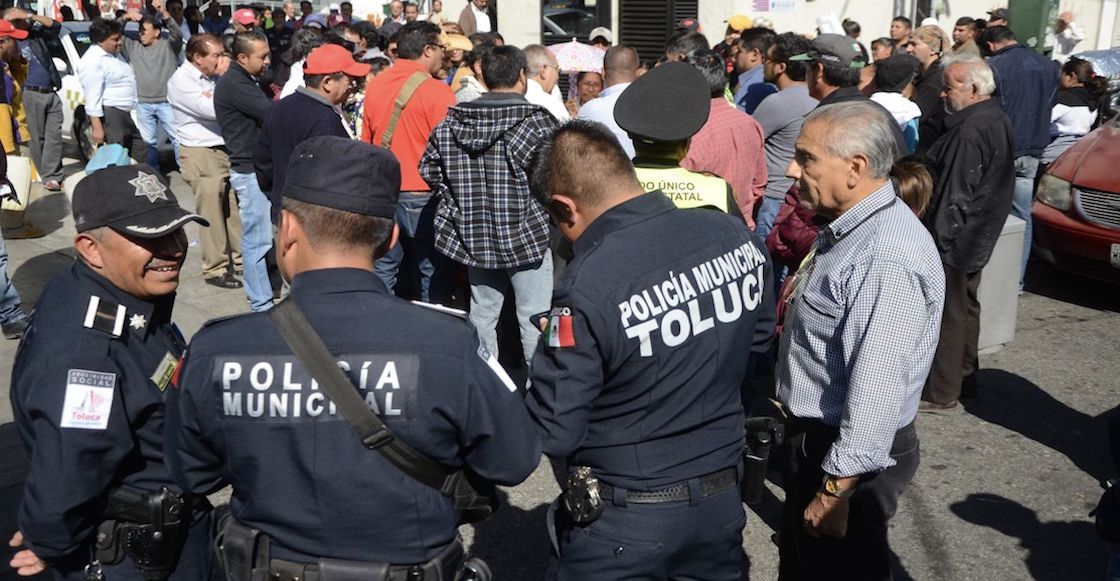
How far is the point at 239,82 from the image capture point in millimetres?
6883

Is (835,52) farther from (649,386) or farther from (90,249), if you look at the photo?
(90,249)

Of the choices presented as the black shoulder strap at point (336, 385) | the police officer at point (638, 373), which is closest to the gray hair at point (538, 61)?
the police officer at point (638, 373)

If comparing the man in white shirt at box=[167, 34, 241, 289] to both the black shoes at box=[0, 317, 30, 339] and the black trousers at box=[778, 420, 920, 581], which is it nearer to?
the black shoes at box=[0, 317, 30, 339]

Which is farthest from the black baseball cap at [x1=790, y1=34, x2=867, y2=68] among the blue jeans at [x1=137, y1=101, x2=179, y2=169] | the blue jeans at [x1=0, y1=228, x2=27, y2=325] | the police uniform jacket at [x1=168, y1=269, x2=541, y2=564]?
the blue jeans at [x1=137, y1=101, x2=179, y2=169]

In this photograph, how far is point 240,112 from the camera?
696 cm

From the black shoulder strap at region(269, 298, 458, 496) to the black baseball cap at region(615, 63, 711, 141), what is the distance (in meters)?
1.81

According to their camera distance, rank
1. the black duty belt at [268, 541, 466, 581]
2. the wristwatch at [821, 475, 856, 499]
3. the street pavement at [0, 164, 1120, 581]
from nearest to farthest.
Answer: the black duty belt at [268, 541, 466, 581] → the wristwatch at [821, 475, 856, 499] → the street pavement at [0, 164, 1120, 581]

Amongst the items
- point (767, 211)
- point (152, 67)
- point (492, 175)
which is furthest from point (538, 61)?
point (152, 67)

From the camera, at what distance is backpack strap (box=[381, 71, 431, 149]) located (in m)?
6.21

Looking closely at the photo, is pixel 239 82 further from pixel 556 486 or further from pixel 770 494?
pixel 770 494

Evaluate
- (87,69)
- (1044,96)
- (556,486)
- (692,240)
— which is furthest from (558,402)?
(87,69)

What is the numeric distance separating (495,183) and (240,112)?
2501 millimetres

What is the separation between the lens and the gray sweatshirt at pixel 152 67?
1028 cm

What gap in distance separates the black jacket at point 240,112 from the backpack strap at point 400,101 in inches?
38.4
